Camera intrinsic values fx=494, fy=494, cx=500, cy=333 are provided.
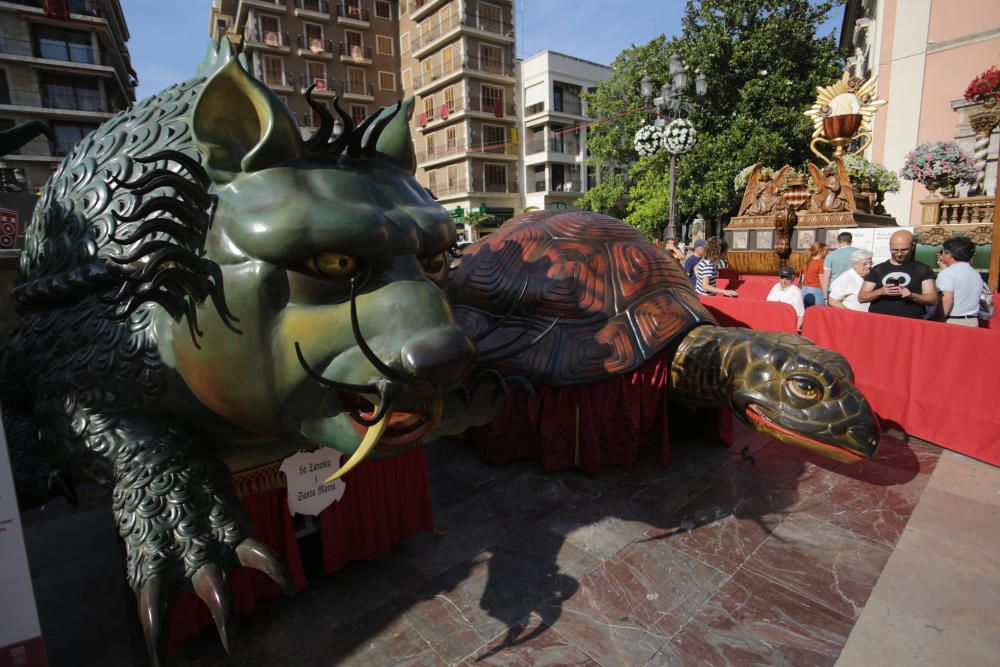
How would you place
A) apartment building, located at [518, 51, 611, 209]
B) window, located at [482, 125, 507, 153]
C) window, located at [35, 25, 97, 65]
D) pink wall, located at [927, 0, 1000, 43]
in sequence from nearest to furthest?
pink wall, located at [927, 0, 1000, 43], window, located at [35, 25, 97, 65], window, located at [482, 125, 507, 153], apartment building, located at [518, 51, 611, 209]

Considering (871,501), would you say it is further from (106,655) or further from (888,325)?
(106,655)

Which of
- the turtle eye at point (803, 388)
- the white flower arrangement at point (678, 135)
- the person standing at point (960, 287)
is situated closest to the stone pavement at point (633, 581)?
the turtle eye at point (803, 388)

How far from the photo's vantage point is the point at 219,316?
4.60 ft

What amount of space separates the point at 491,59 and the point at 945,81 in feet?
78.3

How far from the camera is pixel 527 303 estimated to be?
3.80 meters

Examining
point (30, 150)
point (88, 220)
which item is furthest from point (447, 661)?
point (30, 150)

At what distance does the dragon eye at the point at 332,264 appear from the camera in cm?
134

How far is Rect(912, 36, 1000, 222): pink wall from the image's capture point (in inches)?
691

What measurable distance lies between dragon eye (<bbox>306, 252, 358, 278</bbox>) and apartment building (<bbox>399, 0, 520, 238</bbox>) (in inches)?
1211

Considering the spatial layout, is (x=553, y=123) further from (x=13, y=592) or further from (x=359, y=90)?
(x=13, y=592)

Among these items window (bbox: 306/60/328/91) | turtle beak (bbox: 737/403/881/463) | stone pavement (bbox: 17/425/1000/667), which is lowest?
stone pavement (bbox: 17/425/1000/667)

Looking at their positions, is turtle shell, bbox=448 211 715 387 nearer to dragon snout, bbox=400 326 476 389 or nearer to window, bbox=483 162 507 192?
dragon snout, bbox=400 326 476 389

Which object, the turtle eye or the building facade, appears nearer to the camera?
the turtle eye

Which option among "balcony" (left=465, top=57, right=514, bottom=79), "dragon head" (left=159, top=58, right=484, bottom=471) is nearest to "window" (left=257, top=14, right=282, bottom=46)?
"balcony" (left=465, top=57, right=514, bottom=79)
